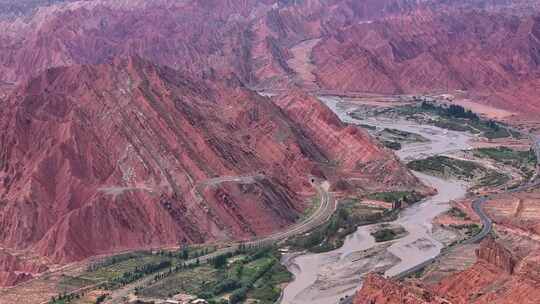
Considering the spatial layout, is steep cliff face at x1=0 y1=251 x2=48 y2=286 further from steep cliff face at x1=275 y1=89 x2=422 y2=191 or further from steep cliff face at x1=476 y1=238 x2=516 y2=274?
steep cliff face at x1=275 y1=89 x2=422 y2=191

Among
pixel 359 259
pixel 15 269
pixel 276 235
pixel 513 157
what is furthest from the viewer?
pixel 513 157

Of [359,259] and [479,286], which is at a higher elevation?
[479,286]

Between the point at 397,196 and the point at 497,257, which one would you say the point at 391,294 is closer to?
the point at 497,257

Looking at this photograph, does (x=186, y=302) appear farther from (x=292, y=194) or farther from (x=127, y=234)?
(x=292, y=194)

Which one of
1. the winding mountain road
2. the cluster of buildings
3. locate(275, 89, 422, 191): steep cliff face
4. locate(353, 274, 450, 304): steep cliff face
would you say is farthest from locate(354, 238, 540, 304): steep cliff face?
locate(275, 89, 422, 191): steep cliff face

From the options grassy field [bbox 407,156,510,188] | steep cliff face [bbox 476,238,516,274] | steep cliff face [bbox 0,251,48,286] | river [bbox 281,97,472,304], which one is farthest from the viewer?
grassy field [bbox 407,156,510,188]

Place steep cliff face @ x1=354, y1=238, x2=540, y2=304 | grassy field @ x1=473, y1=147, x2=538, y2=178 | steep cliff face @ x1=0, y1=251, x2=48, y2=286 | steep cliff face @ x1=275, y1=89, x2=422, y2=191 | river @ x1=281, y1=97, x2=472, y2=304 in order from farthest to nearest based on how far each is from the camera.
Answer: grassy field @ x1=473, y1=147, x2=538, y2=178, steep cliff face @ x1=275, y1=89, x2=422, y2=191, steep cliff face @ x1=0, y1=251, x2=48, y2=286, river @ x1=281, y1=97, x2=472, y2=304, steep cliff face @ x1=354, y1=238, x2=540, y2=304

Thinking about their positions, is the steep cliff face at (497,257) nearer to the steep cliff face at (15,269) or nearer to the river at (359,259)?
the river at (359,259)

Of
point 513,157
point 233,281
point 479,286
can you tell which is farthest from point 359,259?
point 513,157

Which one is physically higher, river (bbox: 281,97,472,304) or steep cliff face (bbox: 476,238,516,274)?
steep cliff face (bbox: 476,238,516,274)
